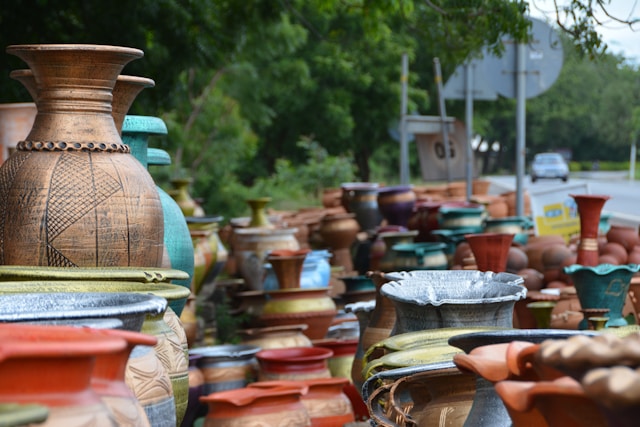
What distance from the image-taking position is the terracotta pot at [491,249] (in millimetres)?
4898

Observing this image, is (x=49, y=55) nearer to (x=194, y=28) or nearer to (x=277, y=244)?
(x=277, y=244)

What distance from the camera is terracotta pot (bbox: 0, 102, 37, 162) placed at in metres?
5.64

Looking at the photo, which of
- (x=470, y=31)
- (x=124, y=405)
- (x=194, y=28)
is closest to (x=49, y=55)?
(x=124, y=405)

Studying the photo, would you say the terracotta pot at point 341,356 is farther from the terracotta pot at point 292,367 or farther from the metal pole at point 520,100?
the metal pole at point 520,100

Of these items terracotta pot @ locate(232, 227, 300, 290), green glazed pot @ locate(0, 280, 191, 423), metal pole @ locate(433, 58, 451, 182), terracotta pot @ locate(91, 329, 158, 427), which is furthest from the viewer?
metal pole @ locate(433, 58, 451, 182)

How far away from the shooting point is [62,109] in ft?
10.8

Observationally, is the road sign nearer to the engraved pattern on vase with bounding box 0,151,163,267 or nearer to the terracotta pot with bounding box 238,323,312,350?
the terracotta pot with bounding box 238,323,312,350

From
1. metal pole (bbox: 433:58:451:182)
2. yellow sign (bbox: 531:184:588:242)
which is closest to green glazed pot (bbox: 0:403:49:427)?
yellow sign (bbox: 531:184:588:242)

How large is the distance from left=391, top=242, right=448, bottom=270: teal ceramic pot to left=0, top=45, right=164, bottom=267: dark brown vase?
398cm

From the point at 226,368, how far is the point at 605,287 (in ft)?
6.74

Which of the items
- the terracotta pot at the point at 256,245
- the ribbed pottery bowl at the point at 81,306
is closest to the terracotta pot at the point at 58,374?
the ribbed pottery bowl at the point at 81,306

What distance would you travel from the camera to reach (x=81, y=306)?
2342 millimetres

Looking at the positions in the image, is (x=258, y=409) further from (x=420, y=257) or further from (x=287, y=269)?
(x=420, y=257)

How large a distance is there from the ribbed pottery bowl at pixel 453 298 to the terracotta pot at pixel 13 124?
2.81m
